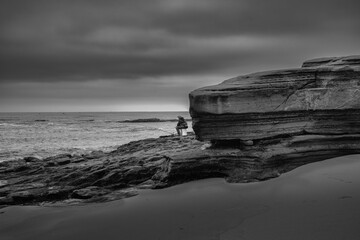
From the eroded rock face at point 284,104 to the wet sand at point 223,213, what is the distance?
47.4 inches

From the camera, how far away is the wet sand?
5324 millimetres

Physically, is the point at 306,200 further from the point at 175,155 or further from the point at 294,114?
the point at 175,155

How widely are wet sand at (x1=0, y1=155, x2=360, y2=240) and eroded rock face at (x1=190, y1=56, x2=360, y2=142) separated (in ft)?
3.95

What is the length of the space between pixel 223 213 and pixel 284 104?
13.1 ft

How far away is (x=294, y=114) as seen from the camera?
896cm

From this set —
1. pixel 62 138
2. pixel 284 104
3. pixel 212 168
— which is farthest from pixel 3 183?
pixel 62 138

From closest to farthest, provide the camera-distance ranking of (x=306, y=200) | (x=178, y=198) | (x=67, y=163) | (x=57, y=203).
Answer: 1. (x=306, y=200)
2. (x=178, y=198)
3. (x=57, y=203)
4. (x=67, y=163)

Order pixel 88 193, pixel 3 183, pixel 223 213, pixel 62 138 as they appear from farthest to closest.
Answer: pixel 62 138, pixel 3 183, pixel 88 193, pixel 223 213

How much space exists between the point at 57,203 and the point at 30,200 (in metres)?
1.24

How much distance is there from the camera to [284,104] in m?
8.81

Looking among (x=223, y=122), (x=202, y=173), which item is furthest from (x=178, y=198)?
(x=223, y=122)

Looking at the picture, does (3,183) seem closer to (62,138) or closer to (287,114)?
(287,114)

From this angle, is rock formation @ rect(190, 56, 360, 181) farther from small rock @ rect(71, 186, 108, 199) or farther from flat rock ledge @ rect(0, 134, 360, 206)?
small rock @ rect(71, 186, 108, 199)

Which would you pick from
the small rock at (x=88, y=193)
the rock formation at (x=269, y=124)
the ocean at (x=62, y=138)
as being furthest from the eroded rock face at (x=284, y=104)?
the ocean at (x=62, y=138)
